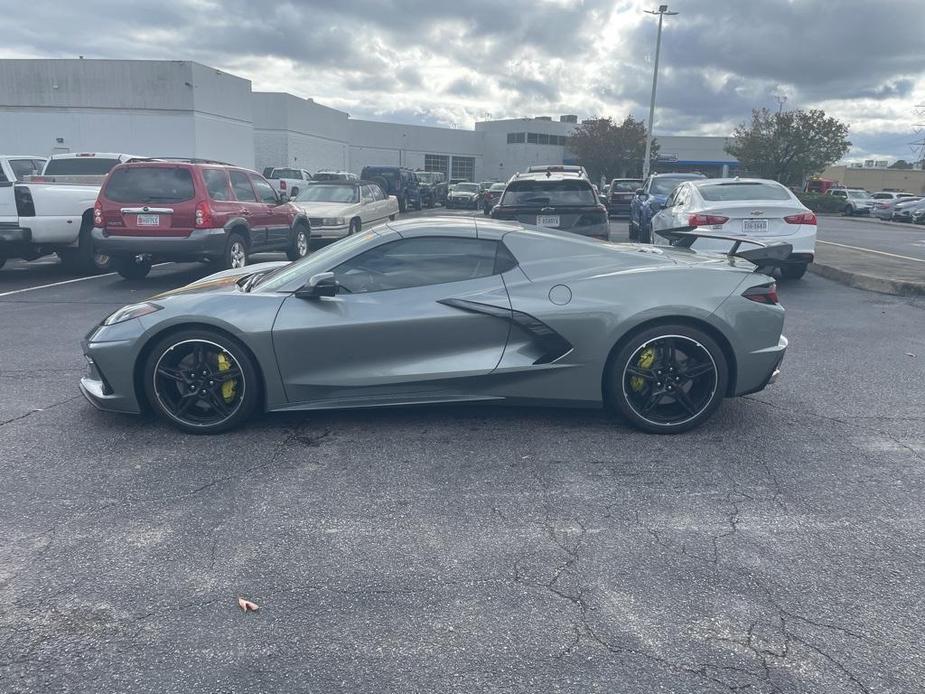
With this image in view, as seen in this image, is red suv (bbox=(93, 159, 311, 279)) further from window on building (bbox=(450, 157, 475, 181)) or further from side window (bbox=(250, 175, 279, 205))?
window on building (bbox=(450, 157, 475, 181))

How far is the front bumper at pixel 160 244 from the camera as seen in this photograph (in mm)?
10672

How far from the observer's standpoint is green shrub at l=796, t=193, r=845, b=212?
151 feet

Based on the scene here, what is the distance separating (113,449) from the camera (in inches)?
183

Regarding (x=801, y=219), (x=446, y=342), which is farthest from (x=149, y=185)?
(x=801, y=219)

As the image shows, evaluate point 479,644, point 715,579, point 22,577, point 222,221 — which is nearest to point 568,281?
point 715,579

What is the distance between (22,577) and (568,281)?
332 centimetres

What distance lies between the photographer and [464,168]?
8156 cm

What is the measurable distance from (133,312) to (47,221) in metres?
7.65

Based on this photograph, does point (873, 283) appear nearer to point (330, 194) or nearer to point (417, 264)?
point (417, 264)

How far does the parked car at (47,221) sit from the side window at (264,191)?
241cm

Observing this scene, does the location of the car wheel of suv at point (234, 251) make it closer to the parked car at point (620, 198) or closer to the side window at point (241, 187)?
the side window at point (241, 187)

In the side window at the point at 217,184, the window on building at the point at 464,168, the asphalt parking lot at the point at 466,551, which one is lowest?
the asphalt parking lot at the point at 466,551

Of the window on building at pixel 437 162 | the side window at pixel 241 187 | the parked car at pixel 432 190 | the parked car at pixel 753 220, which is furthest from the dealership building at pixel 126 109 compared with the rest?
the window on building at pixel 437 162

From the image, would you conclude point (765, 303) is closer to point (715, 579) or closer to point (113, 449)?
point (715, 579)
